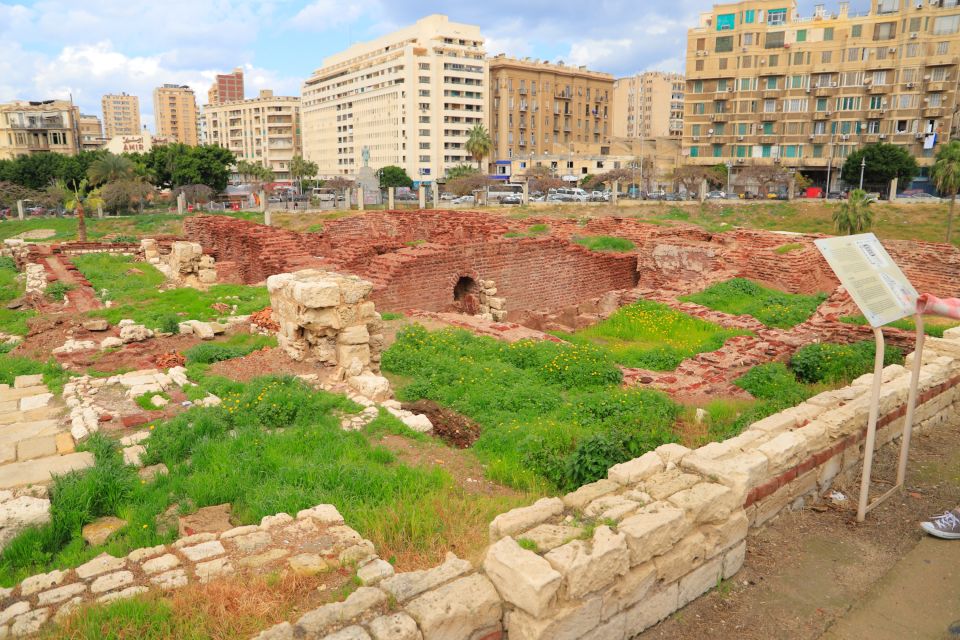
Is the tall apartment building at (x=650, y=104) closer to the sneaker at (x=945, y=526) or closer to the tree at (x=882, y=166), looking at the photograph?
the tree at (x=882, y=166)

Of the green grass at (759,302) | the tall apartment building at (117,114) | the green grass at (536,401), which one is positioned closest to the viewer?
the green grass at (536,401)

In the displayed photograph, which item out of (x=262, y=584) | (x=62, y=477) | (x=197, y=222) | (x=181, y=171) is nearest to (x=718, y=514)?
(x=262, y=584)

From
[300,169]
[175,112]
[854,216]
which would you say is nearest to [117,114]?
[175,112]

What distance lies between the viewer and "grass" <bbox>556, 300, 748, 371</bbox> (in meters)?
→ 10.3

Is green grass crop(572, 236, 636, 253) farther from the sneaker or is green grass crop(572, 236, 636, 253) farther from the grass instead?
the sneaker

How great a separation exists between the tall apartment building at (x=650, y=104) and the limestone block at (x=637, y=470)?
133 metres

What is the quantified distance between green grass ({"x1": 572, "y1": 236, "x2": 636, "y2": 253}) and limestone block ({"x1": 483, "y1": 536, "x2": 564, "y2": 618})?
15785mm

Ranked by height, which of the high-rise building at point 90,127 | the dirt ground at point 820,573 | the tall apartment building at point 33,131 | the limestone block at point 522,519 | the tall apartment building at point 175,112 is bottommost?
the dirt ground at point 820,573

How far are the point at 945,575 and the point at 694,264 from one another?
1438cm

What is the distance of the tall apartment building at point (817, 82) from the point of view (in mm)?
51531

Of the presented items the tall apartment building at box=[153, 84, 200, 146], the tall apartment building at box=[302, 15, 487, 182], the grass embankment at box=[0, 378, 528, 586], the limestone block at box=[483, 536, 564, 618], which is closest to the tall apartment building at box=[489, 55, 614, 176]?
the tall apartment building at box=[302, 15, 487, 182]

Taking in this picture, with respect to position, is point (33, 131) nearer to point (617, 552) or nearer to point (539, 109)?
point (539, 109)

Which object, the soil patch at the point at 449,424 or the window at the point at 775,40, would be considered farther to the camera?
the window at the point at 775,40

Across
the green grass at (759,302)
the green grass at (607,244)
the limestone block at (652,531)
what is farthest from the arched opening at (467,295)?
the limestone block at (652,531)
